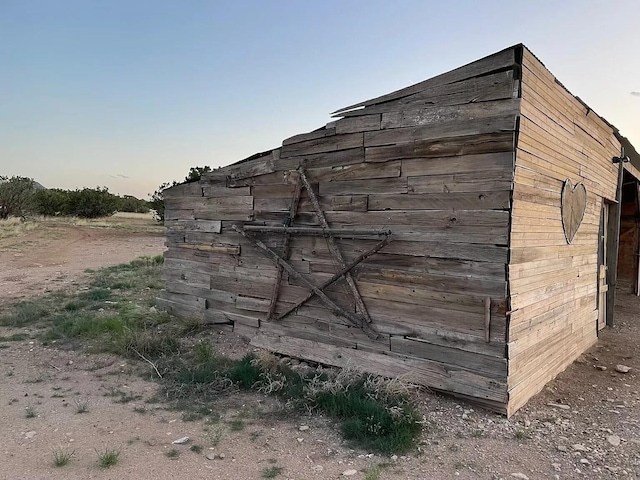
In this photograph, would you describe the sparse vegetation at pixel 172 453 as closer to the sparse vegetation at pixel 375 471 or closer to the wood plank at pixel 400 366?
the sparse vegetation at pixel 375 471

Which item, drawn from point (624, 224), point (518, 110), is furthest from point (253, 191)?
point (624, 224)

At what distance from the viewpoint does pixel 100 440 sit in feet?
13.4

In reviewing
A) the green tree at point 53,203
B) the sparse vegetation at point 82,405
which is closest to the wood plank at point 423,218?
the sparse vegetation at point 82,405

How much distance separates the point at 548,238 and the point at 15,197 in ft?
109

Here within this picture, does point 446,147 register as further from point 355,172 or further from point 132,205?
point 132,205

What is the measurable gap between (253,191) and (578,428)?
4902 millimetres

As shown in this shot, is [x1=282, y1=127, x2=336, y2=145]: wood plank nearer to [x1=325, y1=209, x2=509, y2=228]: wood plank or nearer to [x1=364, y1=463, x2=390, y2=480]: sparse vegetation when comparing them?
[x1=325, y1=209, x2=509, y2=228]: wood plank

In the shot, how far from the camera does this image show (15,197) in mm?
30109

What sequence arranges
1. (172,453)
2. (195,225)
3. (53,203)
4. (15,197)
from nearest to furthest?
(172,453) < (195,225) < (15,197) < (53,203)

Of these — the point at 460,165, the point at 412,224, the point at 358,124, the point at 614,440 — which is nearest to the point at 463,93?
the point at 460,165

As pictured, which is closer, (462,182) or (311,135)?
(462,182)

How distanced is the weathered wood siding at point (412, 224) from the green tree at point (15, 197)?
2940 centimetres

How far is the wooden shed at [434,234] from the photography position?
4684mm

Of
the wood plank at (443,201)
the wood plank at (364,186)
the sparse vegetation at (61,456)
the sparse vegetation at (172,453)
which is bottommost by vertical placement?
the sparse vegetation at (172,453)
